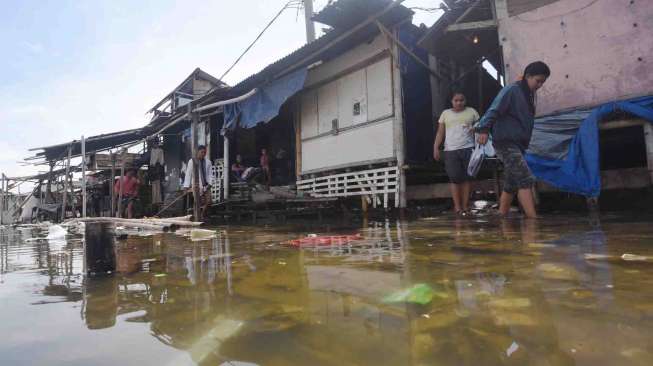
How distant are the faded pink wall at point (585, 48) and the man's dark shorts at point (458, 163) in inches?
84.6

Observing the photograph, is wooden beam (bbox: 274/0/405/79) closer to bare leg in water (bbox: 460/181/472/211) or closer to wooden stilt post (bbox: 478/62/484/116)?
wooden stilt post (bbox: 478/62/484/116)

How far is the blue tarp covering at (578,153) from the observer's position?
4742 mm

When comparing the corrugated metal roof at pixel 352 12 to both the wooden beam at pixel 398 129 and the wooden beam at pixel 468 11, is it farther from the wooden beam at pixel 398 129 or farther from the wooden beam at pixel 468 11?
the wooden beam at pixel 468 11

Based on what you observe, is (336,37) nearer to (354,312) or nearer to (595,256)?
(595,256)

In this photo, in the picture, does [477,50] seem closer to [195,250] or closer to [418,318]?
[195,250]

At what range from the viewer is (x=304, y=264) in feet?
6.33

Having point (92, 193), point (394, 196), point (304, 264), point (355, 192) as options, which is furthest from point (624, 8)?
point (92, 193)

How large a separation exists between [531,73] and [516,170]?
1.03 metres

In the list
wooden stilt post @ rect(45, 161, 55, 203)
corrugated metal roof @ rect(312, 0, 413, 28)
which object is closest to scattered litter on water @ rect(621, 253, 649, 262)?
corrugated metal roof @ rect(312, 0, 413, 28)

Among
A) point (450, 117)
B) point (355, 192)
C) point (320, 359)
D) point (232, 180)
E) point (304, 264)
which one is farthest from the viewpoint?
point (232, 180)

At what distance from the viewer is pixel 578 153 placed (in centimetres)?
487

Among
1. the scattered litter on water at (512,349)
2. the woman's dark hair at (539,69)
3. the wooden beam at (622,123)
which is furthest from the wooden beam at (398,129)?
the scattered litter on water at (512,349)

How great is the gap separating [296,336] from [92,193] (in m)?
21.7

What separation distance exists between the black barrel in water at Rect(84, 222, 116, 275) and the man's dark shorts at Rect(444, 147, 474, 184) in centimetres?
441
